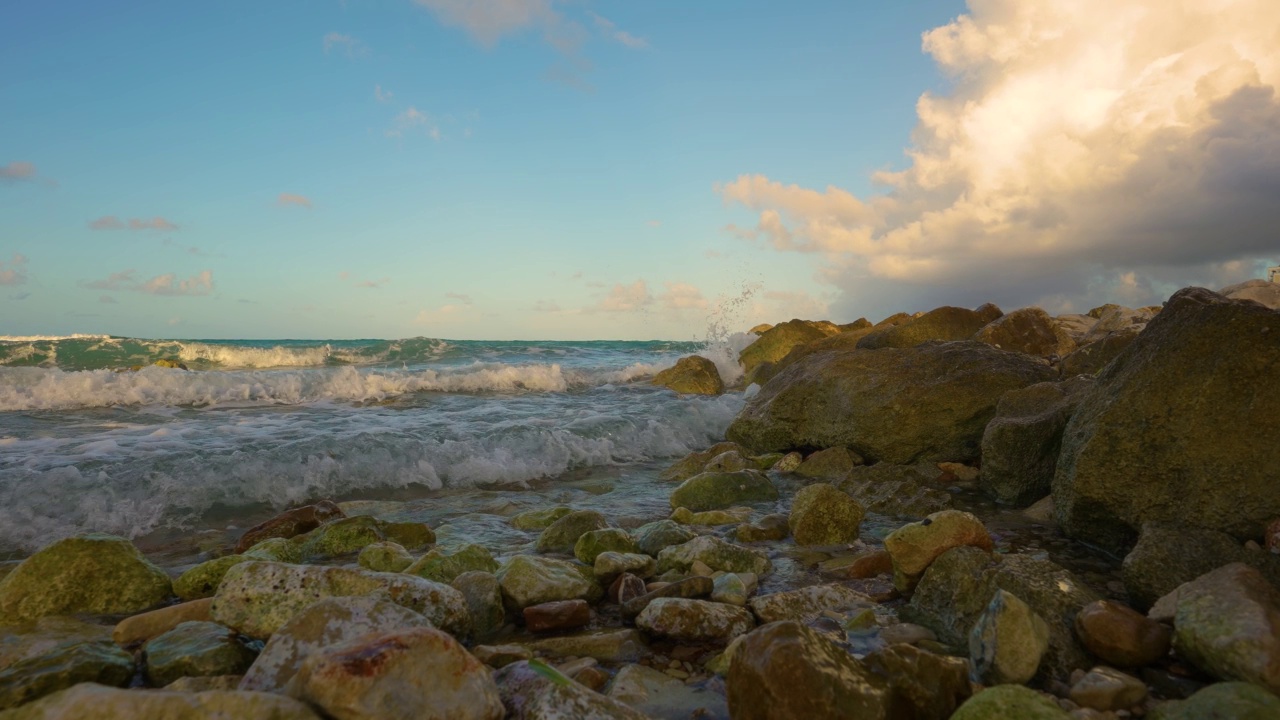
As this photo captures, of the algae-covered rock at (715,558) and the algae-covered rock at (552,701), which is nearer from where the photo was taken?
the algae-covered rock at (552,701)

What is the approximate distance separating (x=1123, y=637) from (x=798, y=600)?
132 cm

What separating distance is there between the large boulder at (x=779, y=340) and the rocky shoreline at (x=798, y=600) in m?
12.0

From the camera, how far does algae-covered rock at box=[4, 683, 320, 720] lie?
64.7 inches

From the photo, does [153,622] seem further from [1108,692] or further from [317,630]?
[1108,692]

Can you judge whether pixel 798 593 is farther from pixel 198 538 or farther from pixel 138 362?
pixel 138 362

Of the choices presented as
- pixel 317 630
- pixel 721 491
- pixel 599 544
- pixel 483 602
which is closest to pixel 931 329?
pixel 721 491

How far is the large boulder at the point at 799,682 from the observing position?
6.49ft

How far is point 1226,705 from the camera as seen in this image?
6.18 feet

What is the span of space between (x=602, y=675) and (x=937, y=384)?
524cm

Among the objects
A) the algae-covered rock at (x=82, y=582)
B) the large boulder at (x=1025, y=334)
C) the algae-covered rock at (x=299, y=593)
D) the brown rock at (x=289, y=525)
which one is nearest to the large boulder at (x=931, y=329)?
the large boulder at (x=1025, y=334)

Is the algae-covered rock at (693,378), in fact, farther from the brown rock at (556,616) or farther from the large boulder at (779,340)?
the brown rock at (556,616)

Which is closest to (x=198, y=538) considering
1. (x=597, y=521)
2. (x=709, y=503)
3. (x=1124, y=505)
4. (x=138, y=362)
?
(x=597, y=521)

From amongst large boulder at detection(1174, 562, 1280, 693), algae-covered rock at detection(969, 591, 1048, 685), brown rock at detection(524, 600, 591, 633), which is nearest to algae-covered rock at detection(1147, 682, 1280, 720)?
large boulder at detection(1174, 562, 1280, 693)

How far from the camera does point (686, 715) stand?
2404mm
